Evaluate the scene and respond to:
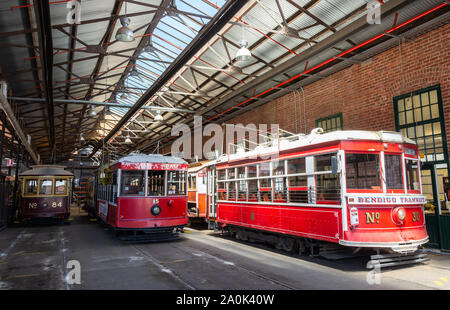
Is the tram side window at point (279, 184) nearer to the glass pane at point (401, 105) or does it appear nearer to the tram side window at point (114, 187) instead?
the glass pane at point (401, 105)

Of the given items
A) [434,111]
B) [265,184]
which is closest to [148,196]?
[265,184]

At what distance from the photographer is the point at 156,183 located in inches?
396

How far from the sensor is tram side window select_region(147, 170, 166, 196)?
9.94 m

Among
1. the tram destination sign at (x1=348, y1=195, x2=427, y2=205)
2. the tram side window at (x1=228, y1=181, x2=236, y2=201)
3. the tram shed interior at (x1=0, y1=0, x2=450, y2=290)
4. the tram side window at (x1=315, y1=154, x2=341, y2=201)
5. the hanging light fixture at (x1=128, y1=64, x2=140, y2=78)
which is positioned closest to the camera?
the tram destination sign at (x1=348, y1=195, x2=427, y2=205)

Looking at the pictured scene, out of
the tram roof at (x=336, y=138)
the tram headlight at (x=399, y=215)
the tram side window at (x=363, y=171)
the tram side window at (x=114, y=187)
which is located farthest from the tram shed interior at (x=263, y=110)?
the tram headlight at (x=399, y=215)

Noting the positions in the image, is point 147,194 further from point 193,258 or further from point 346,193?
point 346,193

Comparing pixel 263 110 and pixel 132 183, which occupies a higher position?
pixel 263 110

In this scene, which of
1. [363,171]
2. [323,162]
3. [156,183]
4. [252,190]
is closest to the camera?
[363,171]

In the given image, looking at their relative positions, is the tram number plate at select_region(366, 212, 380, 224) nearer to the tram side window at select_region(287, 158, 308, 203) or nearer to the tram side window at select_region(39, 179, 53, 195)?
the tram side window at select_region(287, 158, 308, 203)

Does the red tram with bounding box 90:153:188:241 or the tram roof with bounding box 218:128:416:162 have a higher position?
the tram roof with bounding box 218:128:416:162

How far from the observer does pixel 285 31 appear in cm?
994

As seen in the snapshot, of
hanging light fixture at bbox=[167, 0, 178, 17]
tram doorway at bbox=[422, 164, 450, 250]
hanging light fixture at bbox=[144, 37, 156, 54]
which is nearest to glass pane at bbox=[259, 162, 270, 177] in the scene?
tram doorway at bbox=[422, 164, 450, 250]

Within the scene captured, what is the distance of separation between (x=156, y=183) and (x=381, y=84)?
808cm
